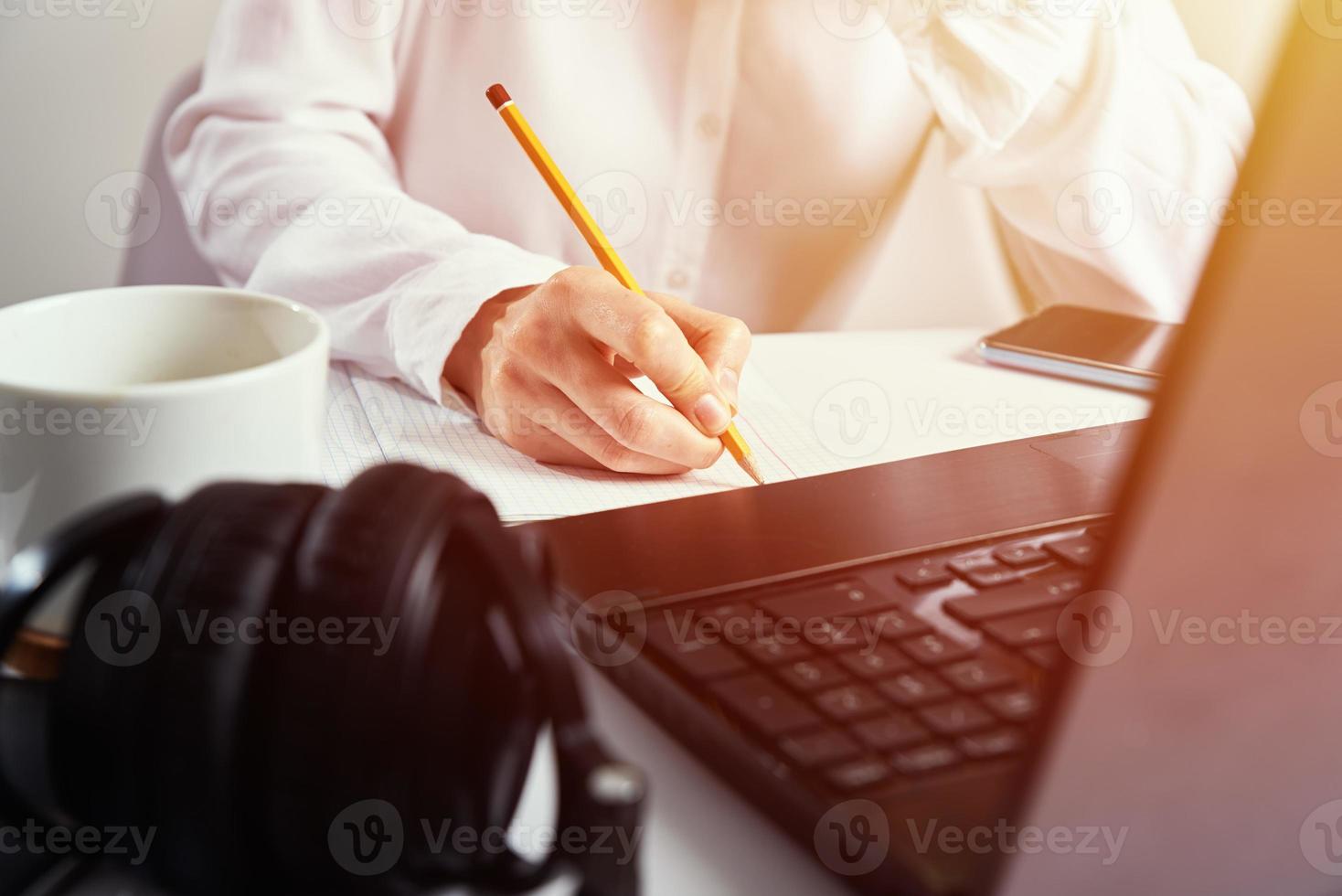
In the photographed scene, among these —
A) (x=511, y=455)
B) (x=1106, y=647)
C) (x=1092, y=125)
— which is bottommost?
(x=511, y=455)

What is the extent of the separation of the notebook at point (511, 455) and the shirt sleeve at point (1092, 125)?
388mm

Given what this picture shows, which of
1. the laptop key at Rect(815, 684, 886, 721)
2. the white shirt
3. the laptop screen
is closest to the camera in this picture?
the laptop screen

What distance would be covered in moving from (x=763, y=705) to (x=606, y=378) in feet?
0.90

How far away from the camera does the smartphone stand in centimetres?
65

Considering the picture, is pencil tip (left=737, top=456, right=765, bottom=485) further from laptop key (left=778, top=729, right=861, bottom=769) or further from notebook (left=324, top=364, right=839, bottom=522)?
laptop key (left=778, top=729, right=861, bottom=769)

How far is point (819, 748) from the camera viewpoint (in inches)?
10.3

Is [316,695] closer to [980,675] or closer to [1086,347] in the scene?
[980,675]

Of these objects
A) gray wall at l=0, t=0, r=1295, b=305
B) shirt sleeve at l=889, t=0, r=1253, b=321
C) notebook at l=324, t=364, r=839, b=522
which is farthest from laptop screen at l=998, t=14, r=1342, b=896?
gray wall at l=0, t=0, r=1295, b=305

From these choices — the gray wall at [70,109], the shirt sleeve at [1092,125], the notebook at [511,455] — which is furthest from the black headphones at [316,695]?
the gray wall at [70,109]

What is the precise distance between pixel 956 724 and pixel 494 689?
4.6 inches

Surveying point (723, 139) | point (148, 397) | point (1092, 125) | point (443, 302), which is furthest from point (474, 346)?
point (1092, 125)

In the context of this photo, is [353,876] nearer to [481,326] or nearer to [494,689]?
[494,689]

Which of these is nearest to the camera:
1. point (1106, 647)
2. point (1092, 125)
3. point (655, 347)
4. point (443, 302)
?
point (1106, 647)

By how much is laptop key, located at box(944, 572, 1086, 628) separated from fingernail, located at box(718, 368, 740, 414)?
0.78 feet
